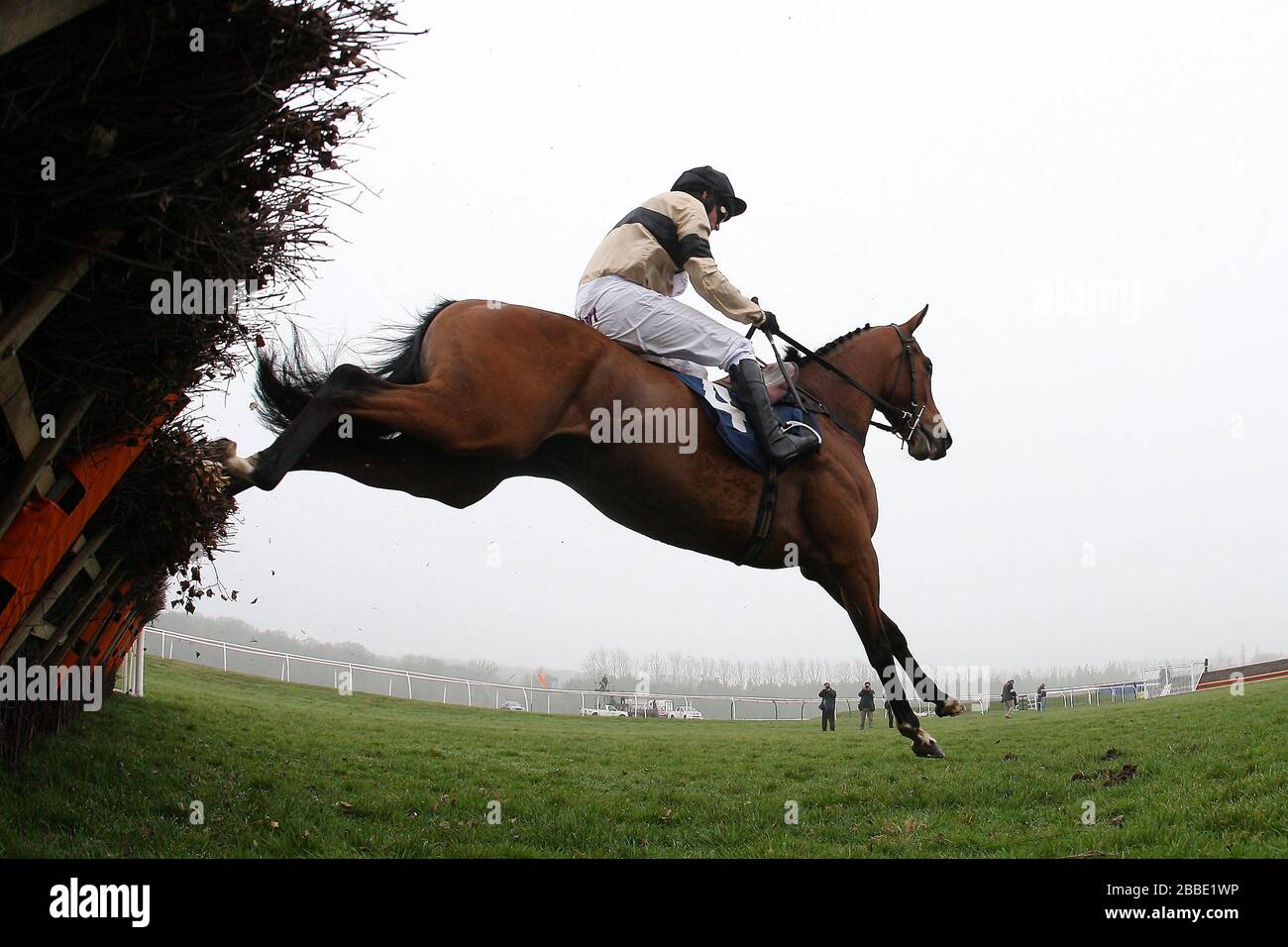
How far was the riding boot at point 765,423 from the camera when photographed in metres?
5.82

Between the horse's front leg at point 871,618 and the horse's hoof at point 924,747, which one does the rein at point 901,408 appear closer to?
the horse's front leg at point 871,618

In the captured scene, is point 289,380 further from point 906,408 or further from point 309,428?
point 906,408

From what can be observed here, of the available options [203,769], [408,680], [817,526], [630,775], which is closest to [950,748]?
[630,775]

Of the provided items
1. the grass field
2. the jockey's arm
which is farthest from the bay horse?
the grass field

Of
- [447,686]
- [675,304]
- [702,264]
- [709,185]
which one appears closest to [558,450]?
[675,304]

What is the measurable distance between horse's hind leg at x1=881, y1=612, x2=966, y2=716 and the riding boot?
1.65m

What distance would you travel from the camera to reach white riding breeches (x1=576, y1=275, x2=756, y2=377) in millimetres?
5766

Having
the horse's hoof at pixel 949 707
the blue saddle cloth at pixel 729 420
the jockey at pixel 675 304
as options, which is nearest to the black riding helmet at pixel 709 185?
the jockey at pixel 675 304

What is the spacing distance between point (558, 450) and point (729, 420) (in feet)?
3.63

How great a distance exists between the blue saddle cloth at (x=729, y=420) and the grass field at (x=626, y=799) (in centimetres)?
234

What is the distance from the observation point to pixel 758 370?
604cm

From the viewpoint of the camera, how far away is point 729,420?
5711 mm

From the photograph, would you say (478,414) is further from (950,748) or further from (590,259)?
(950,748)
